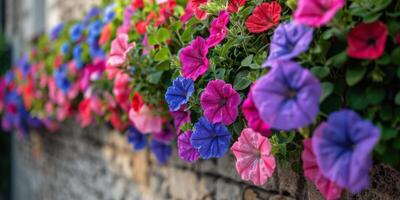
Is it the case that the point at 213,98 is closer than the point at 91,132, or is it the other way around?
the point at 213,98

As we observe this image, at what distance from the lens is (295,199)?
6.05ft

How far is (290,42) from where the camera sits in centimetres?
116

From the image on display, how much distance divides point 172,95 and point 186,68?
0.29ft

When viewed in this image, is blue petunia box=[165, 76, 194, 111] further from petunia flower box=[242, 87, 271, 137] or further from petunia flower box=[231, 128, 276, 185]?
petunia flower box=[242, 87, 271, 137]

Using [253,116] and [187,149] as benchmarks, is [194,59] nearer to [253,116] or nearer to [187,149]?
[187,149]

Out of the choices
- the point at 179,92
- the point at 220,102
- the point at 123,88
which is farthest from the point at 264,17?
the point at 123,88

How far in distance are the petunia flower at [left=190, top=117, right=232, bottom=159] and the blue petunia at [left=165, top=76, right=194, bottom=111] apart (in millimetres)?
97

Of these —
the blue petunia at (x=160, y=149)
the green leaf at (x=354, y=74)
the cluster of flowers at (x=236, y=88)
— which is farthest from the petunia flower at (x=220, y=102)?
the blue petunia at (x=160, y=149)

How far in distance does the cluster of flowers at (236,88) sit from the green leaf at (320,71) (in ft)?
0.06

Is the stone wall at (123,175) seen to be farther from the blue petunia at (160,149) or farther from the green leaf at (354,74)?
the green leaf at (354,74)

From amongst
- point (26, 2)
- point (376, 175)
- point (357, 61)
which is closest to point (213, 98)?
point (357, 61)

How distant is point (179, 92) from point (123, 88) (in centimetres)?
91

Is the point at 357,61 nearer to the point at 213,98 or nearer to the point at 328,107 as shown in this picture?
the point at 328,107

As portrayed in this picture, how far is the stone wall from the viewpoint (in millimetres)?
1848
